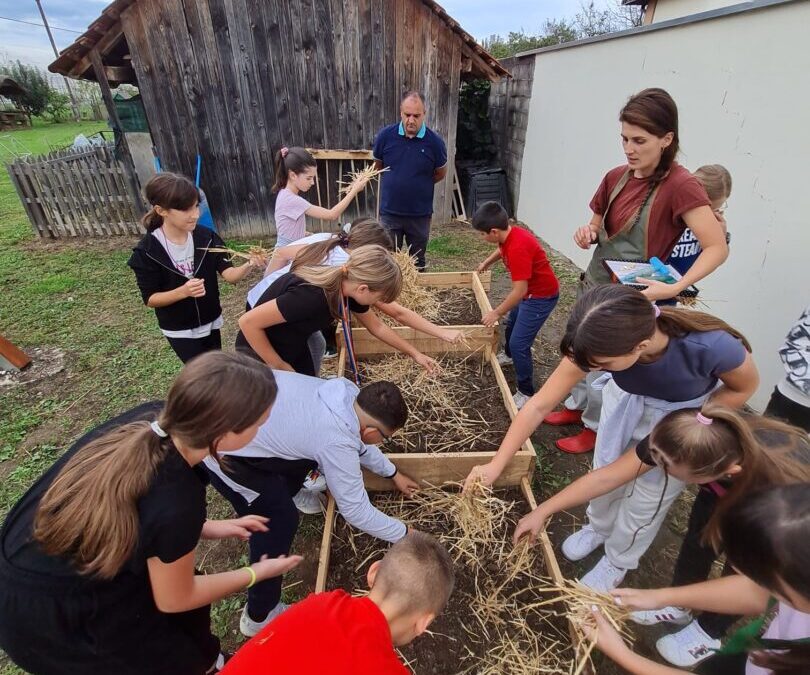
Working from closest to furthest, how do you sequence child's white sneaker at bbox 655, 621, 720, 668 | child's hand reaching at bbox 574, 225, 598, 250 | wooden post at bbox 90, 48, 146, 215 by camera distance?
child's white sneaker at bbox 655, 621, 720, 668 < child's hand reaching at bbox 574, 225, 598, 250 < wooden post at bbox 90, 48, 146, 215

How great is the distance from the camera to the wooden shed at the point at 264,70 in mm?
6773

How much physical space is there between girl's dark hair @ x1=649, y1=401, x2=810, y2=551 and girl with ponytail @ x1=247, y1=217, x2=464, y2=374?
1679 mm

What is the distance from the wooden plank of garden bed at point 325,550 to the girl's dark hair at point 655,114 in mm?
2660

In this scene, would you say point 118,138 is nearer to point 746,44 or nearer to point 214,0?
point 214,0

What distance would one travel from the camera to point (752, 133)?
373 cm

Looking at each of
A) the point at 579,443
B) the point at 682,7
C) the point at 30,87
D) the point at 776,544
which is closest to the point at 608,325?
the point at 776,544

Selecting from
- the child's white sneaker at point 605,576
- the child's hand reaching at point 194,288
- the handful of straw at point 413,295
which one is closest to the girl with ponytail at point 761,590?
the child's white sneaker at point 605,576

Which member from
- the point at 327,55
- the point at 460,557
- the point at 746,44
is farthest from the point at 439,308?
the point at 327,55

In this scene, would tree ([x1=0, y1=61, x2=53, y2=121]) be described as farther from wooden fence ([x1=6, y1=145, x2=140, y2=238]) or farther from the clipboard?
the clipboard

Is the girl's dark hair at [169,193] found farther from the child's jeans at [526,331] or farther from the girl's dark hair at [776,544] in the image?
the girl's dark hair at [776,544]

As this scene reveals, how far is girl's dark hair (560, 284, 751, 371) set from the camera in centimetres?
166

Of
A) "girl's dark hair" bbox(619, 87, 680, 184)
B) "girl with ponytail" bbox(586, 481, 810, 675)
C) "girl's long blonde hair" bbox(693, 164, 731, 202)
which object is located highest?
"girl's dark hair" bbox(619, 87, 680, 184)

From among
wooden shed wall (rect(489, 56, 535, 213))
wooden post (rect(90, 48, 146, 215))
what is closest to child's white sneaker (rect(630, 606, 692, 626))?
wooden shed wall (rect(489, 56, 535, 213))

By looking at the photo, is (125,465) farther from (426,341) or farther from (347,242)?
(426,341)
